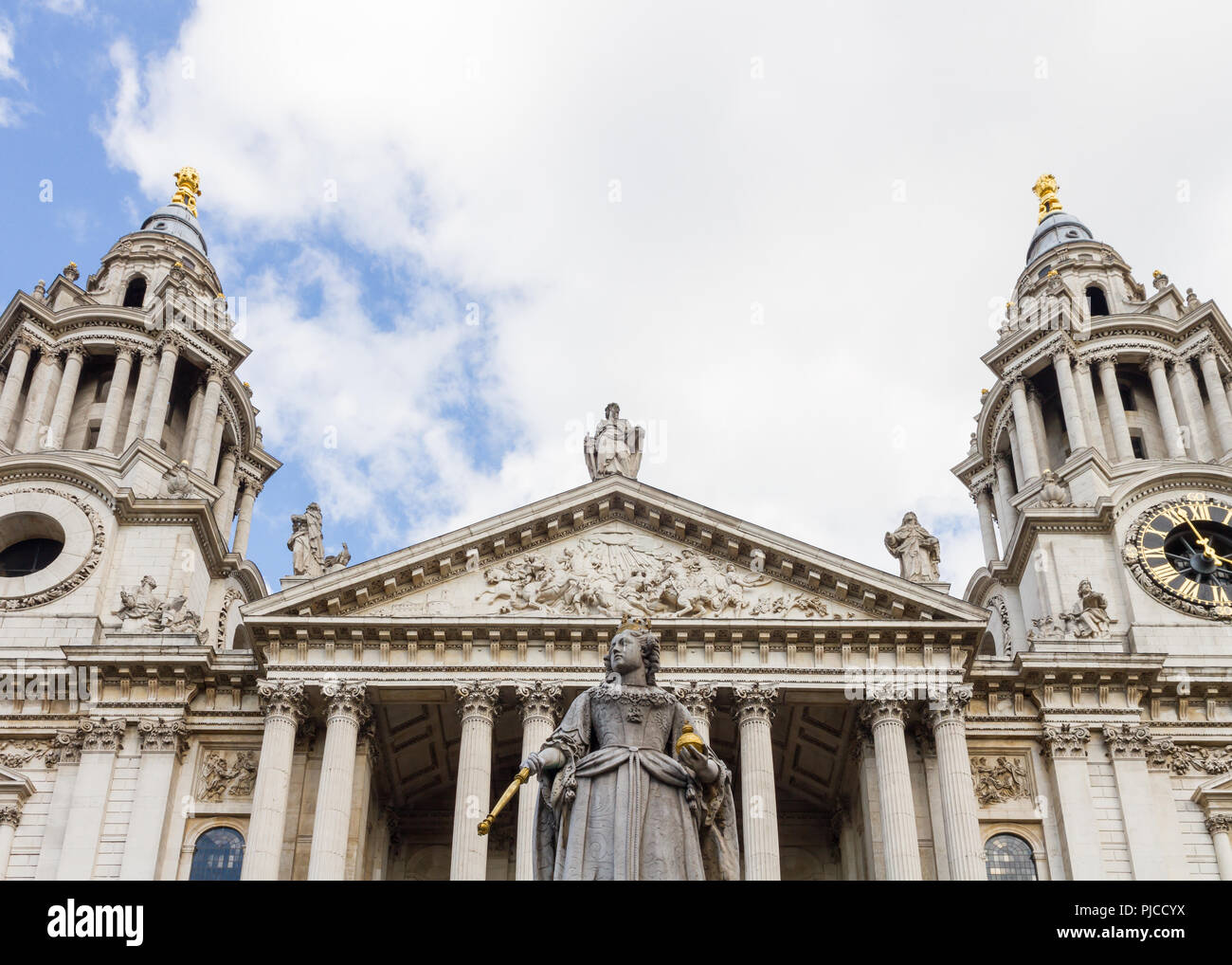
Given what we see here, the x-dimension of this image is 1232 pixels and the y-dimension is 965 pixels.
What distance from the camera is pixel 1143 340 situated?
49.9 metres

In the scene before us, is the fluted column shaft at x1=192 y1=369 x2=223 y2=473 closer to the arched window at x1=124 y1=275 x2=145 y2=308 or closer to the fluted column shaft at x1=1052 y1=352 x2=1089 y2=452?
the arched window at x1=124 y1=275 x2=145 y2=308

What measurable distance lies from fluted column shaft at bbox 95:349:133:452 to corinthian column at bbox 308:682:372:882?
588 inches

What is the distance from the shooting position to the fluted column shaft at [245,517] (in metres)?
52.7

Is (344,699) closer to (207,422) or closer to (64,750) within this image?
(64,750)

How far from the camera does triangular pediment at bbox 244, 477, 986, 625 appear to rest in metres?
36.8

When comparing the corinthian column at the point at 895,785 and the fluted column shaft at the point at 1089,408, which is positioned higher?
the fluted column shaft at the point at 1089,408

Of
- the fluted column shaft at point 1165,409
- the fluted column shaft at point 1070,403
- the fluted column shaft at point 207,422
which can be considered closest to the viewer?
the fluted column shaft at point 1070,403

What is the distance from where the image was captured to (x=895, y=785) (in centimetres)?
3484

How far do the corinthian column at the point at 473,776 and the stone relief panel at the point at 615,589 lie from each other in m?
2.29

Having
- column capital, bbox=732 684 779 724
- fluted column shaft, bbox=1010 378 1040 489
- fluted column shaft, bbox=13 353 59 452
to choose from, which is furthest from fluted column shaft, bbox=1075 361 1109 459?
fluted column shaft, bbox=13 353 59 452

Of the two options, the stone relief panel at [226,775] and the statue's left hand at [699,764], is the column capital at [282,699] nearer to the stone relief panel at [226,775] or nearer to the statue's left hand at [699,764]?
the stone relief panel at [226,775]

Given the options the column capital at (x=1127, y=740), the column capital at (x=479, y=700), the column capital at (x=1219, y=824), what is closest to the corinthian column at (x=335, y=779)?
the column capital at (x=479, y=700)

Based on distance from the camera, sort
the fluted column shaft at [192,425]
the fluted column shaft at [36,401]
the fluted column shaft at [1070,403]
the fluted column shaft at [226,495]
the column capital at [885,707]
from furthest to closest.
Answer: the fluted column shaft at [226,495] → the fluted column shaft at [192,425] → the fluted column shaft at [1070,403] → the fluted column shaft at [36,401] → the column capital at [885,707]

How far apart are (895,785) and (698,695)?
5.02 metres
